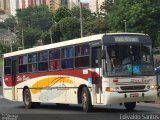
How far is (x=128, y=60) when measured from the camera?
2152 cm

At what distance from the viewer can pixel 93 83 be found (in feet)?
72.0

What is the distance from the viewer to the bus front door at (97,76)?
851 inches

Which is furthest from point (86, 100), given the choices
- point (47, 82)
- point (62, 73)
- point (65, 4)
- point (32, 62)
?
point (65, 4)

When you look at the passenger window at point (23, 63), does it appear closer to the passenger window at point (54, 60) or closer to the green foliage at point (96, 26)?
the passenger window at point (54, 60)

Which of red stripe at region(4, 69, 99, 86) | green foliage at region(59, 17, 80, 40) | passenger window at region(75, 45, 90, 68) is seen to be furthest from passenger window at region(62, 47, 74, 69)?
green foliage at region(59, 17, 80, 40)

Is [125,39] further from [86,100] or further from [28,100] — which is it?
[28,100]

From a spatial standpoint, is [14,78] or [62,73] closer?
[62,73]

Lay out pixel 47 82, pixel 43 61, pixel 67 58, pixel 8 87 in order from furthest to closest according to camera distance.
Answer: pixel 8 87 < pixel 43 61 < pixel 47 82 < pixel 67 58

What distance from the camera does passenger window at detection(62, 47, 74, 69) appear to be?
2389cm

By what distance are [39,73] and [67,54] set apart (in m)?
3.13

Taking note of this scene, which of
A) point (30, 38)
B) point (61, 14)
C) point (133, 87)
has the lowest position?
point (133, 87)

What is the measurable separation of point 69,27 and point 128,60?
3524 inches

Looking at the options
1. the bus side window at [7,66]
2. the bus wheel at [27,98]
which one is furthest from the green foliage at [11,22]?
the bus wheel at [27,98]

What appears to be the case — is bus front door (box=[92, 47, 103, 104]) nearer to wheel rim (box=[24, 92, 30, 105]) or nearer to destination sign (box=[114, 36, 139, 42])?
destination sign (box=[114, 36, 139, 42])
